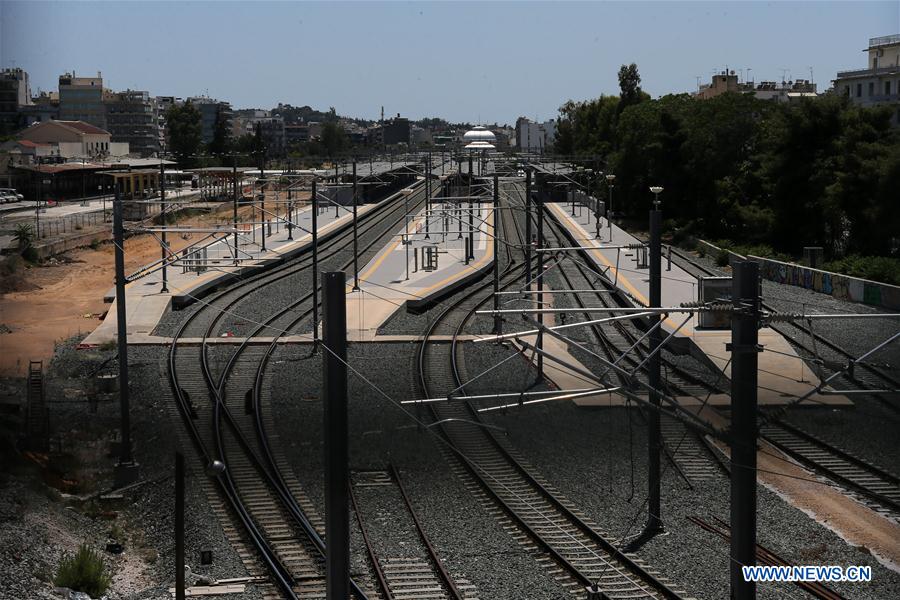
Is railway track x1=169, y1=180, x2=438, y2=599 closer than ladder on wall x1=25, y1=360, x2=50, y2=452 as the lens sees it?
Yes

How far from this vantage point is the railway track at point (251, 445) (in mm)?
6984

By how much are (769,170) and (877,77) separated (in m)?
20.5

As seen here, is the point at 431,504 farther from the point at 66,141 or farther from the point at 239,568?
the point at 66,141

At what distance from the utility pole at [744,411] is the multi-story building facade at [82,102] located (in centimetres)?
8126

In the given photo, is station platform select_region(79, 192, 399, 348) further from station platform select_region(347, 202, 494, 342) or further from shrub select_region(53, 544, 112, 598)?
shrub select_region(53, 544, 112, 598)

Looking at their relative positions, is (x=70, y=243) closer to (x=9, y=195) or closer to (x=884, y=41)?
(x=9, y=195)

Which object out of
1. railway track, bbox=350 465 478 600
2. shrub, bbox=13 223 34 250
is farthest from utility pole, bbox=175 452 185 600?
shrub, bbox=13 223 34 250

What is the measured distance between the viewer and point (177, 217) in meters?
35.4

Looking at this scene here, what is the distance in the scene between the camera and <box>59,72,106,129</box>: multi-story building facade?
8025 cm

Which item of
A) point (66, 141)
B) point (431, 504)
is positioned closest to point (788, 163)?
point (431, 504)

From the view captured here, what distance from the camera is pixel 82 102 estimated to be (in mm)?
81938

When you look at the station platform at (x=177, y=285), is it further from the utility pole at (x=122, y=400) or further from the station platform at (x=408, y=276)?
the utility pole at (x=122, y=400)

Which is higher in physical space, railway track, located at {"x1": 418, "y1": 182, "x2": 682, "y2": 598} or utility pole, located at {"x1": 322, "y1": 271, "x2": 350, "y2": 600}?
utility pole, located at {"x1": 322, "y1": 271, "x2": 350, "y2": 600}

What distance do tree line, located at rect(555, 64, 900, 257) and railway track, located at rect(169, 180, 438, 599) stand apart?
10947mm
